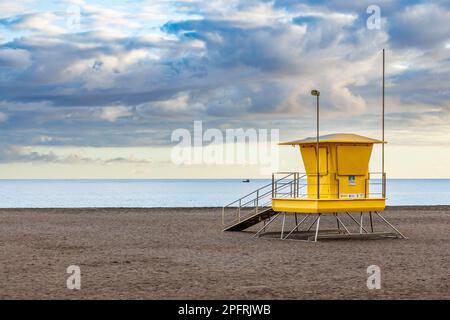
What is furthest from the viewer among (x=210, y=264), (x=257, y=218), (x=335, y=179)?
(x=257, y=218)

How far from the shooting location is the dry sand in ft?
58.7

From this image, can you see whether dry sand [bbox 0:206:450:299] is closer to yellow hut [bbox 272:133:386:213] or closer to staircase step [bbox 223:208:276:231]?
staircase step [bbox 223:208:276:231]

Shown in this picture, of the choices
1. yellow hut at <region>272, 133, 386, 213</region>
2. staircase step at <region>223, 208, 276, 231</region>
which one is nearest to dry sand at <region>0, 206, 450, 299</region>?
staircase step at <region>223, 208, 276, 231</region>

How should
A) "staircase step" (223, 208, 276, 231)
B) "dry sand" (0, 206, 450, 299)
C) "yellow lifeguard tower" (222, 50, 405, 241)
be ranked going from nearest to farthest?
"dry sand" (0, 206, 450, 299)
"yellow lifeguard tower" (222, 50, 405, 241)
"staircase step" (223, 208, 276, 231)

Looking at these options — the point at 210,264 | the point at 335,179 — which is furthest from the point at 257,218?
the point at 210,264

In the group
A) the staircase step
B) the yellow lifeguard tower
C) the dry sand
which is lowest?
the dry sand

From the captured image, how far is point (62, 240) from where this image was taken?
33469 millimetres

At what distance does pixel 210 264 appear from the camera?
23594 mm

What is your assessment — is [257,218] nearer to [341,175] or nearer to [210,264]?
[341,175]

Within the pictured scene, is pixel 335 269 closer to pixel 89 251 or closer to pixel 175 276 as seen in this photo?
pixel 175 276

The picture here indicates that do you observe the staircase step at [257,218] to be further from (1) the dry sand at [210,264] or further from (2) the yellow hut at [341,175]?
(2) the yellow hut at [341,175]

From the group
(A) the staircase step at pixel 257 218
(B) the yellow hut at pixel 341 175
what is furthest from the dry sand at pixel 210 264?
(B) the yellow hut at pixel 341 175
